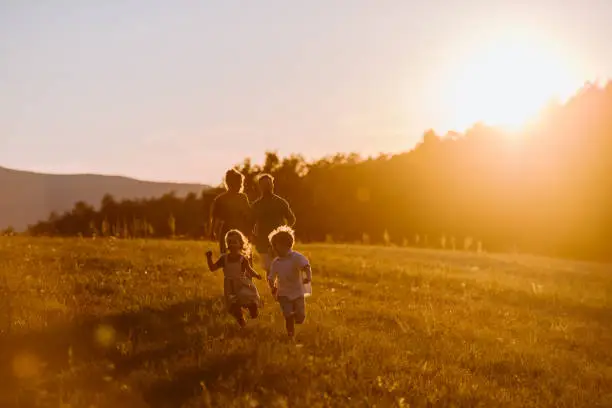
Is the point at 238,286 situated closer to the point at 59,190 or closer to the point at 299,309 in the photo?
the point at 299,309

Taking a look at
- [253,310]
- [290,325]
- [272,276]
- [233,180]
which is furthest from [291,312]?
[233,180]

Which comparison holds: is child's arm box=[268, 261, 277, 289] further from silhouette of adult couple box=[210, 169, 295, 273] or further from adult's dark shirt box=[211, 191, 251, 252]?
adult's dark shirt box=[211, 191, 251, 252]

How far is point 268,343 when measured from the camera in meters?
9.78

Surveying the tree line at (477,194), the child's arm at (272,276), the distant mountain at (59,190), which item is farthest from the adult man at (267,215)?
the distant mountain at (59,190)

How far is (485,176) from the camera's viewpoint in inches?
2862

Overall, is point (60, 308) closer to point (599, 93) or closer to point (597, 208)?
point (597, 208)

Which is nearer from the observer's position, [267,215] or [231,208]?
[231,208]

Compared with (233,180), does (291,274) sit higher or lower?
lower

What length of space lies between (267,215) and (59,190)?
135m

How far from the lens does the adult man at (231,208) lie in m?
12.4

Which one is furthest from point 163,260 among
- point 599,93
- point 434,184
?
point 599,93

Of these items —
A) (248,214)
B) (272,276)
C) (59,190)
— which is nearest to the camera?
(272,276)

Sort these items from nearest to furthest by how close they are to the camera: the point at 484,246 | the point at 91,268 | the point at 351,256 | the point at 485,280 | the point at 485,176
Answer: the point at 91,268 → the point at 485,280 → the point at 351,256 → the point at 484,246 → the point at 485,176

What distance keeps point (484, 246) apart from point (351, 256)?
36268mm
